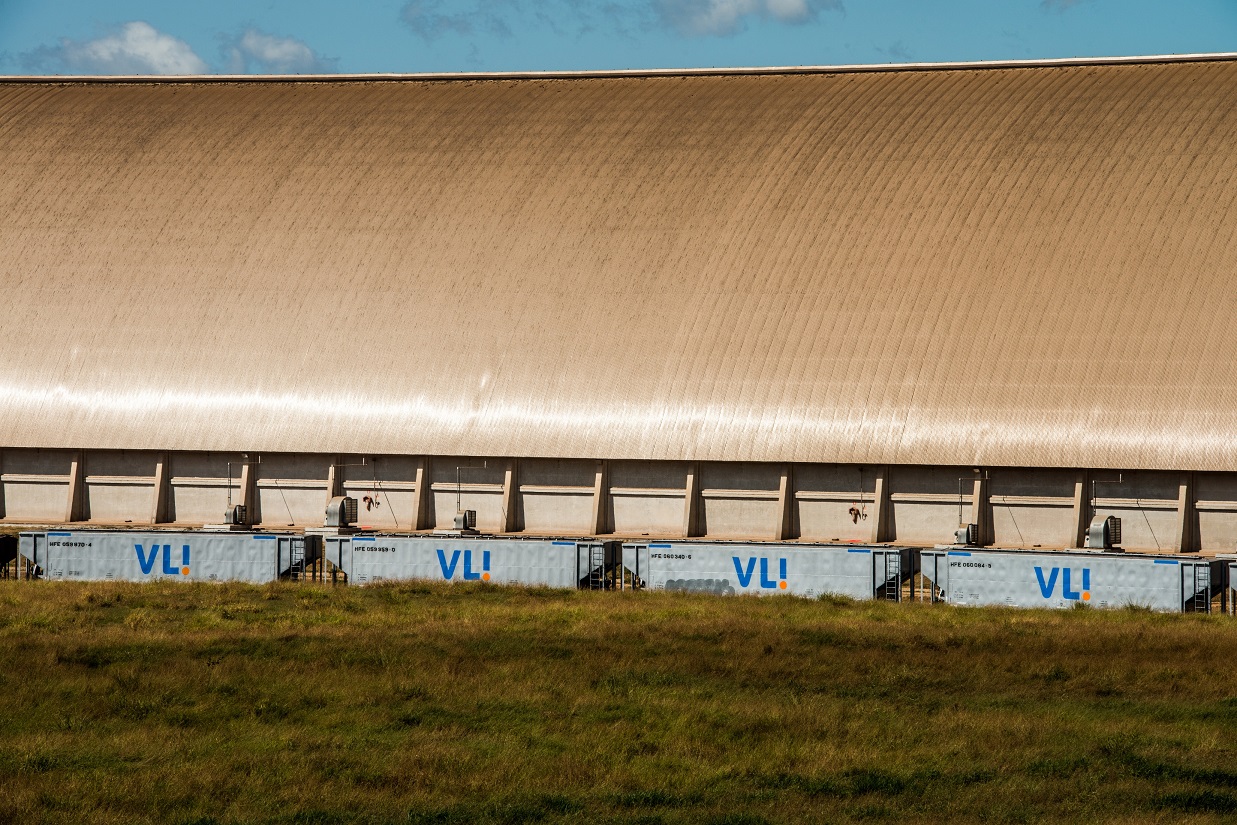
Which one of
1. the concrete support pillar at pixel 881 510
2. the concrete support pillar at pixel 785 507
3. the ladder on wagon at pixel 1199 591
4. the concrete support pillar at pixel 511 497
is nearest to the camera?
the ladder on wagon at pixel 1199 591

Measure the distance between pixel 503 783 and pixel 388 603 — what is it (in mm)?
15566

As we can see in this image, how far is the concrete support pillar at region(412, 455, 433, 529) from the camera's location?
1801 inches

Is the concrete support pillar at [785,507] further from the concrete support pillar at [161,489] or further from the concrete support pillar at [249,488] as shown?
the concrete support pillar at [161,489]

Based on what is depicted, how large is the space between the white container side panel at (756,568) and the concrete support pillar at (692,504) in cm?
779

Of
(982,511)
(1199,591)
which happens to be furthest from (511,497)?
(1199,591)

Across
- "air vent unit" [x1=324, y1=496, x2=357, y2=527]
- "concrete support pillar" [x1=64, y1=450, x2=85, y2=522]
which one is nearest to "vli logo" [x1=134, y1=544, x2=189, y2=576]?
"air vent unit" [x1=324, y1=496, x2=357, y2=527]

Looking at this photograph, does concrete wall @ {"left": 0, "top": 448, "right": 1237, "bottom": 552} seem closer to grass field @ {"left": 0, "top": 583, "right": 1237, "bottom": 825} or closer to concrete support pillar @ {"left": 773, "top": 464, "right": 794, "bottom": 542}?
concrete support pillar @ {"left": 773, "top": 464, "right": 794, "bottom": 542}

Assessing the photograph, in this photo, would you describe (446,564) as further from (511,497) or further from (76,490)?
(76,490)

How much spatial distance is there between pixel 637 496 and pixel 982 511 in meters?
9.65

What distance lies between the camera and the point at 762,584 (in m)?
34.8

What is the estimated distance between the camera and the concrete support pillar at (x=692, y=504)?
1720 inches

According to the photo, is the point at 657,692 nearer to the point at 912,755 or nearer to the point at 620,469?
the point at 912,755

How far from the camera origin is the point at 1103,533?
39.1 meters

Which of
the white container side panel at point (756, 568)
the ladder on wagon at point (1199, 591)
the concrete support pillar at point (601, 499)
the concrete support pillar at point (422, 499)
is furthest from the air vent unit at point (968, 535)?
the concrete support pillar at point (422, 499)
